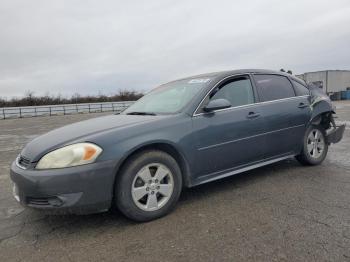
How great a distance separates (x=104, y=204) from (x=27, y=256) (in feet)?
2.46

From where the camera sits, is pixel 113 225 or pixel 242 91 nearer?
pixel 113 225

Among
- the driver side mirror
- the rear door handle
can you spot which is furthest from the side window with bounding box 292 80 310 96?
the driver side mirror

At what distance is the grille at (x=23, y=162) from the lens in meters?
3.05

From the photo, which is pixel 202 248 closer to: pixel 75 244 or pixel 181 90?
pixel 75 244

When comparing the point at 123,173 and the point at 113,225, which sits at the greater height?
the point at 123,173

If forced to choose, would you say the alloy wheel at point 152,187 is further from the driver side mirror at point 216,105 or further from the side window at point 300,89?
the side window at point 300,89

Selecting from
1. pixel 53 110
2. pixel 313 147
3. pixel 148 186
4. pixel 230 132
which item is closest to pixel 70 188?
pixel 148 186

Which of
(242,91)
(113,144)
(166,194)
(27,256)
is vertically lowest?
(27,256)

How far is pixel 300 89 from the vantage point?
16.2 ft

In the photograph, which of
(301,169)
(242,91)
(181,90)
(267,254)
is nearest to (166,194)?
(267,254)

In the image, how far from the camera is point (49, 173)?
2811 millimetres

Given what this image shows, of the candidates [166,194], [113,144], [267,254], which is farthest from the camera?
[166,194]

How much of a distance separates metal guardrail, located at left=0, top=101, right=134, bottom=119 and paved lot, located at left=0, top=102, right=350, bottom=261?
23.1 m

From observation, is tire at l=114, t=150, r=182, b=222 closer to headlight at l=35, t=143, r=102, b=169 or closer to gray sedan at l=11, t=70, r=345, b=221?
gray sedan at l=11, t=70, r=345, b=221
